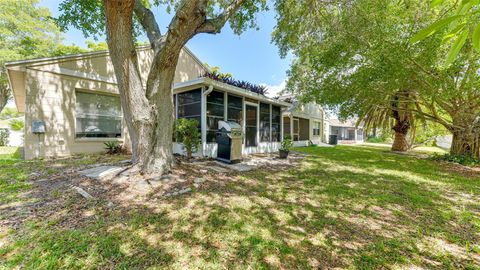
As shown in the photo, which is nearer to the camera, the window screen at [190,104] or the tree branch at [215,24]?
the tree branch at [215,24]

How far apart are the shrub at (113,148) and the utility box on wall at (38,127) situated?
1945 mm

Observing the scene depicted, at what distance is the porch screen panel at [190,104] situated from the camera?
7.87m

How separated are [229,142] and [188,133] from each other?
4.71 feet

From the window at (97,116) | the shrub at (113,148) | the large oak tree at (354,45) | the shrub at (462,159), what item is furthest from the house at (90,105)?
the shrub at (462,159)

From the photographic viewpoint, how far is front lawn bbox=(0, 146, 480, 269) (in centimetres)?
227

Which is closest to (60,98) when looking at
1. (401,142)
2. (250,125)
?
(250,125)

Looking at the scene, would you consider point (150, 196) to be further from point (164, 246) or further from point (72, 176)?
point (72, 176)

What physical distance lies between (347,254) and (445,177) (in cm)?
660

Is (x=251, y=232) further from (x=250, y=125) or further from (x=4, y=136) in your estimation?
(x=4, y=136)

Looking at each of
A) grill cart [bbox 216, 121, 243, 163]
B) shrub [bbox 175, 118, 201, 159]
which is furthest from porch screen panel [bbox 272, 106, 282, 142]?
shrub [bbox 175, 118, 201, 159]

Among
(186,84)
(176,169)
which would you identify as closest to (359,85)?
(186,84)

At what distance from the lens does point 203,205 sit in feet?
11.7

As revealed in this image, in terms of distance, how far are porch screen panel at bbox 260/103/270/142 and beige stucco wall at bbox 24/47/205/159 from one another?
6.70 meters

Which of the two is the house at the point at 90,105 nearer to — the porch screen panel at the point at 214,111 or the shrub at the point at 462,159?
the porch screen panel at the point at 214,111
